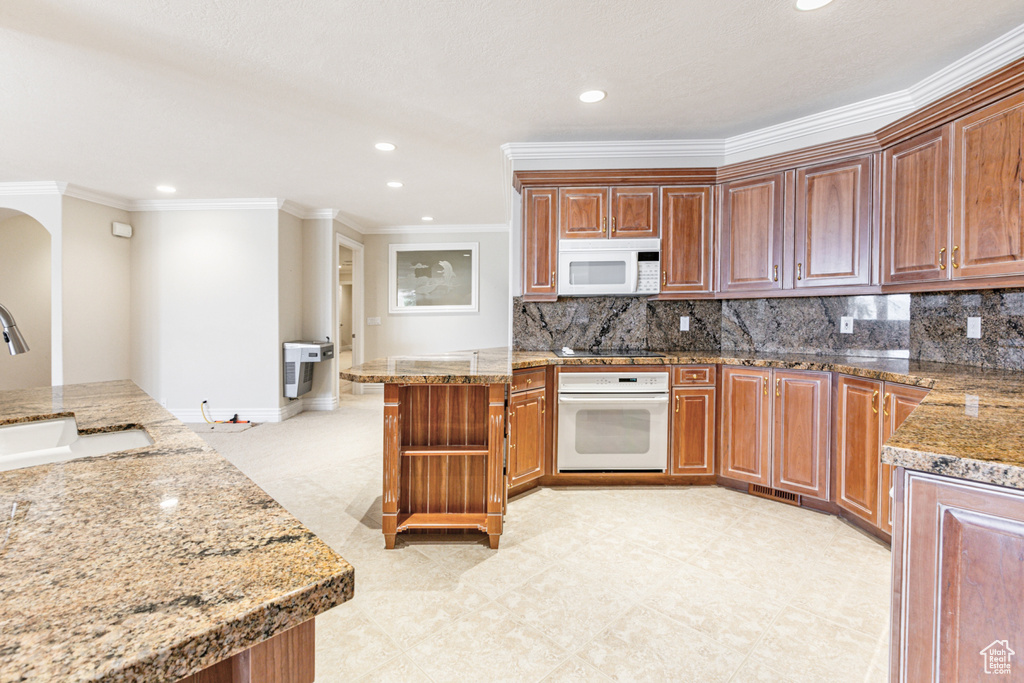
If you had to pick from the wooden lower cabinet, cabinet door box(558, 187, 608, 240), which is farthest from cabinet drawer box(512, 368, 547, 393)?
the wooden lower cabinet

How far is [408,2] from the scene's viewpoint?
1897mm

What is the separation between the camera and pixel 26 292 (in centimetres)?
516

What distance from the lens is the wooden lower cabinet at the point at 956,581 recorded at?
0.88 metres

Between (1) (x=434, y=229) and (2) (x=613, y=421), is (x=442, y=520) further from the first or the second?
(1) (x=434, y=229)

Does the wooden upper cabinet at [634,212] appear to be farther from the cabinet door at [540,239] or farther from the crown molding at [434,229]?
the crown molding at [434,229]

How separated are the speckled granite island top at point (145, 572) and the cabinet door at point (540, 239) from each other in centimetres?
273

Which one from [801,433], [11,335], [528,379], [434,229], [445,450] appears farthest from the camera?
[434,229]

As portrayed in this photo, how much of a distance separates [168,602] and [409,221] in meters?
5.99

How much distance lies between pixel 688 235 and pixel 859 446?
5.51 feet

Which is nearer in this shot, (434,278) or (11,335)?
(11,335)

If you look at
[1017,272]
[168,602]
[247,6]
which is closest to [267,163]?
[247,6]

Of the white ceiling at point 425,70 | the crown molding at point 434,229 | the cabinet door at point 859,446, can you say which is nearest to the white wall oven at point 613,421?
the cabinet door at point 859,446

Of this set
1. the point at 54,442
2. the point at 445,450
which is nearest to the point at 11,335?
the point at 54,442

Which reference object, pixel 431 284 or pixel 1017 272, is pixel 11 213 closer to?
pixel 431 284
